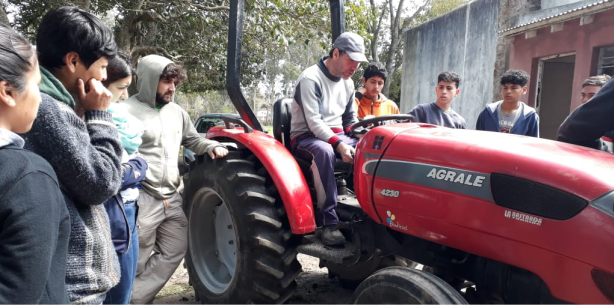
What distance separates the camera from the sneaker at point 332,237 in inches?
109

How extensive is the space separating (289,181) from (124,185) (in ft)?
3.52

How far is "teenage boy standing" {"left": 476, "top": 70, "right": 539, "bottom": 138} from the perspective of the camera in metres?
3.99

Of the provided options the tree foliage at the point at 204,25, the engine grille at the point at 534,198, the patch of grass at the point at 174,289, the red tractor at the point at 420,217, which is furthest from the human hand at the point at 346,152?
the tree foliage at the point at 204,25

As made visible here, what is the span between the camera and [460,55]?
41.8 feet

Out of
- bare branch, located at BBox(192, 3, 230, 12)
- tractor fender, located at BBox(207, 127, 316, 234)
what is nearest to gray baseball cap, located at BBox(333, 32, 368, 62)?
tractor fender, located at BBox(207, 127, 316, 234)

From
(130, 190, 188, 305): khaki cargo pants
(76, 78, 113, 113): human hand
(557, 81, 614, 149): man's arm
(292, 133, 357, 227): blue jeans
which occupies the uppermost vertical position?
(76, 78, 113, 113): human hand

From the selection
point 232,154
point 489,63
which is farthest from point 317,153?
point 489,63

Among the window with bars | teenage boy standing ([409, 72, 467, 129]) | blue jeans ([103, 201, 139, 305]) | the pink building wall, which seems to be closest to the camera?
blue jeans ([103, 201, 139, 305])

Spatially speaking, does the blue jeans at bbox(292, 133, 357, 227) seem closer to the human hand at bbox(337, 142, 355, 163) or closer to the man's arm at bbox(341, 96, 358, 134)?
the human hand at bbox(337, 142, 355, 163)

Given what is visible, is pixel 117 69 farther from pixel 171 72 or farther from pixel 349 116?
pixel 349 116

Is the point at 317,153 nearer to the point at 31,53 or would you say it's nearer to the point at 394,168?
the point at 394,168

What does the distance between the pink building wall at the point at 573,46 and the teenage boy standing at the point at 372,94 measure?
5.58 metres

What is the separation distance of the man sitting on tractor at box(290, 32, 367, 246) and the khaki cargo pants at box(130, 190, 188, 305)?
3.15 feet

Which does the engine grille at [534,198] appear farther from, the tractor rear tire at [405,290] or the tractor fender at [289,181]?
the tractor fender at [289,181]
